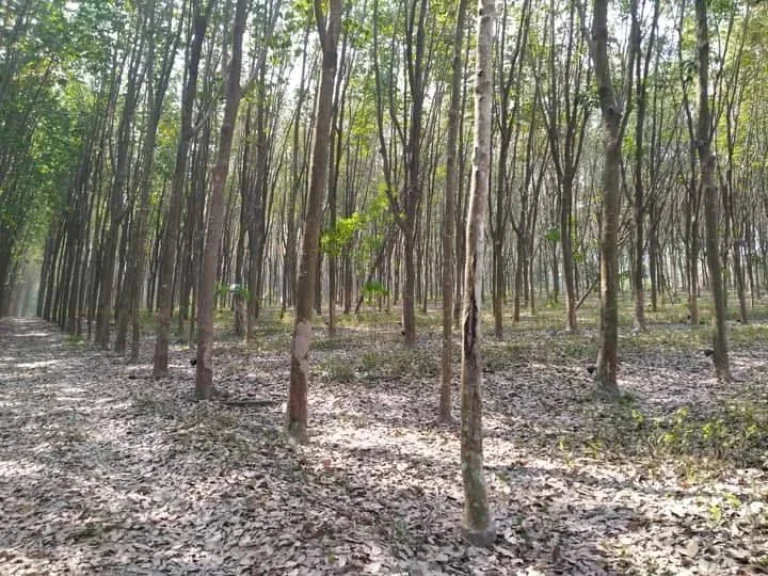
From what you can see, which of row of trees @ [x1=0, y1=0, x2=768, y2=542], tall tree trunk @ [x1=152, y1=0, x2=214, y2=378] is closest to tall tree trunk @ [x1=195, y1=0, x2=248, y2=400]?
row of trees @ [x1=0, y1=0, x2=768, y2=542]

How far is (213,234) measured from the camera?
9.47 meters

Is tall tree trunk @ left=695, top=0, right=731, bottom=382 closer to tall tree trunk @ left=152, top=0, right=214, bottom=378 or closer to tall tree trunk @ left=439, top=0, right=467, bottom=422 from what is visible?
tall tree trunk @ left=439, top=0, right=467, bottom=422

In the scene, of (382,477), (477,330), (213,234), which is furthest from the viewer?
(213,234)

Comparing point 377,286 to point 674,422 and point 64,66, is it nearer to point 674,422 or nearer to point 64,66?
point 674,422

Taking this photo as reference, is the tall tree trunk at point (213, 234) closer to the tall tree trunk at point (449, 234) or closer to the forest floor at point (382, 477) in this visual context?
the forest floor at point (382, 477)

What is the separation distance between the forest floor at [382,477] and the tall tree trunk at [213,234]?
23.6 inches

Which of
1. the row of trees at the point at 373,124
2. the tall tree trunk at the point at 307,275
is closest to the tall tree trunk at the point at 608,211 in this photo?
the row of trees at the point at 373,124

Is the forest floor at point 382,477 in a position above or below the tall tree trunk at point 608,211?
below

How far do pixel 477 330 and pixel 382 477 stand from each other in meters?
2.54

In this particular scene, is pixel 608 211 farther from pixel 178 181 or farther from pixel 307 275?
pixel 178 181

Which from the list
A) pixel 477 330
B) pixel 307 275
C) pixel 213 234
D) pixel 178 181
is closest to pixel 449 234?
pixel 307 275

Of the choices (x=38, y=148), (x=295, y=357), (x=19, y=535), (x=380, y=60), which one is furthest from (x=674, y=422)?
(x=38, y=148)

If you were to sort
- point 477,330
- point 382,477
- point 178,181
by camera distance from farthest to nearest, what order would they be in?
1. point 178,181
2. point 382,477
3. point 477,330

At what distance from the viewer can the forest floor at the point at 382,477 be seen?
4.25 m
